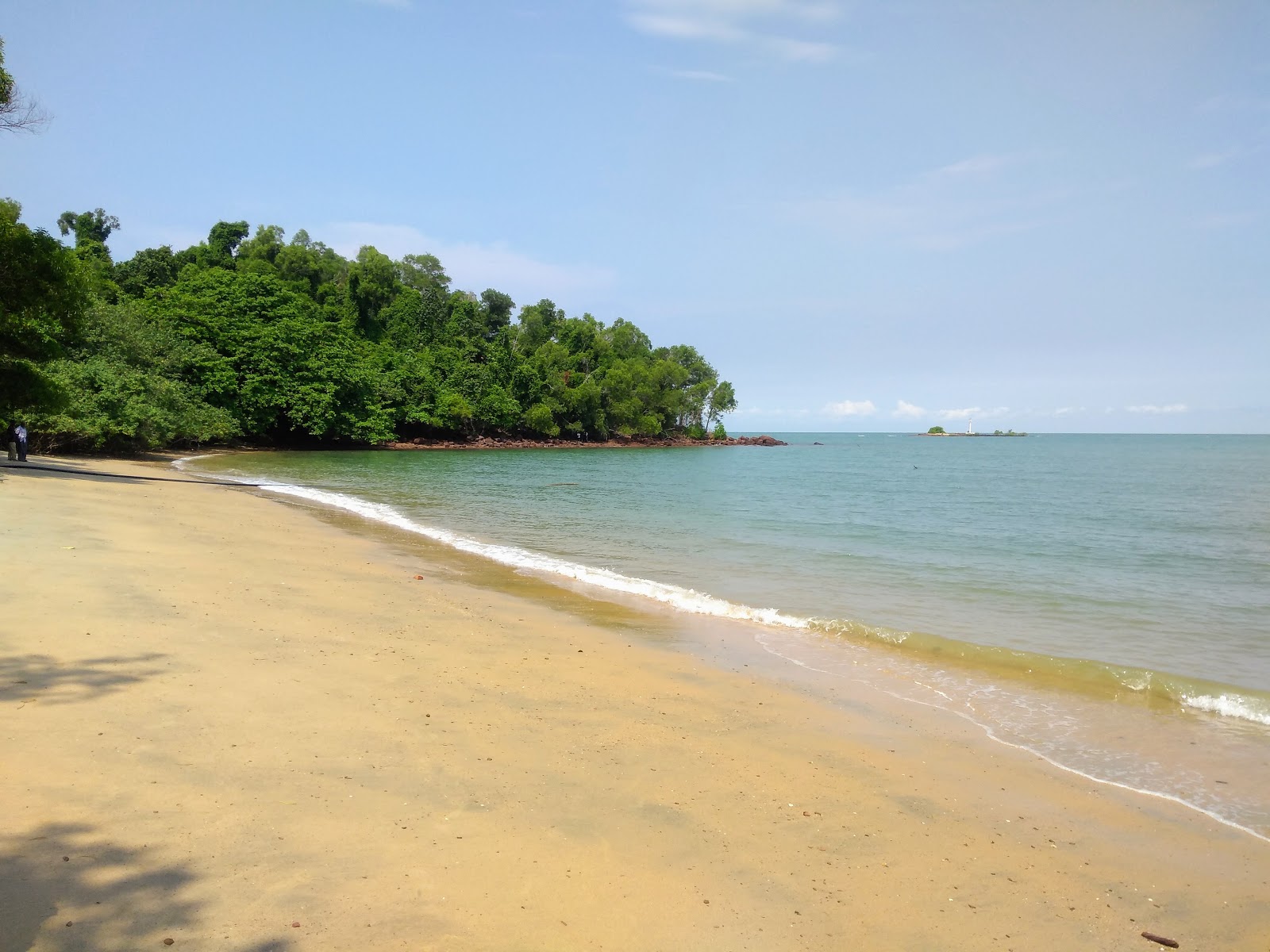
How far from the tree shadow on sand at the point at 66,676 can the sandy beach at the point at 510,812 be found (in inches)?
1.1

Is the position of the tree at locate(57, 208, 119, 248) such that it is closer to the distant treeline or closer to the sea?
the distant treeline

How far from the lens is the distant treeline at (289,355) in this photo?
70.9 feet

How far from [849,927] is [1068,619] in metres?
9.53

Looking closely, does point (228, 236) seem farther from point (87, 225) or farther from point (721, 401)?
point (721, 401)

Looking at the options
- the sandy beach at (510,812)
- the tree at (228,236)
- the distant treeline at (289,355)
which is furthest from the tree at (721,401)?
the sandy beach at (510,812)

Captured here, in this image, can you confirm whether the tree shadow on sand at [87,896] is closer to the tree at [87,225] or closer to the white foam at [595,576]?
the white foam at [595,576]

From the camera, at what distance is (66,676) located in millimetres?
5609

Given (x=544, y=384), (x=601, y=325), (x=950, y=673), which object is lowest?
(x=950, y=673)

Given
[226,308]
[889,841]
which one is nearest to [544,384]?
[226,308]

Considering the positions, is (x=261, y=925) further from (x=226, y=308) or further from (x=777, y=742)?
(x=226, y=308)

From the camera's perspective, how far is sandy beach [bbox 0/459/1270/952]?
3.41 m

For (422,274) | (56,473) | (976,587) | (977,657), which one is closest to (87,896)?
(977,657)

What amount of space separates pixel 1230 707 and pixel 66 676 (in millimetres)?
10192

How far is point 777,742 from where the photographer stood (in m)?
6.07
